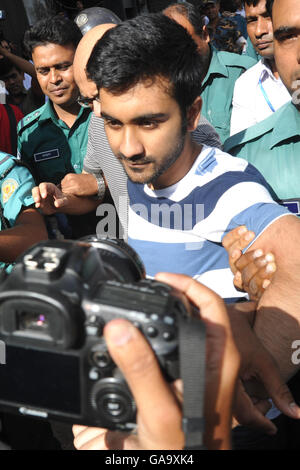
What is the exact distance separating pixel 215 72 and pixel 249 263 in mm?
2136

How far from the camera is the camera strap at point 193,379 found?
738mm

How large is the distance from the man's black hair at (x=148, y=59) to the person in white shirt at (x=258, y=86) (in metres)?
0.76

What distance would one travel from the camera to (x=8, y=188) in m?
1.95

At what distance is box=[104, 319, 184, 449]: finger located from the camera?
2.44 ft

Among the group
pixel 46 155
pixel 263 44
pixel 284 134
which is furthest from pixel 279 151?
pixel 46 155

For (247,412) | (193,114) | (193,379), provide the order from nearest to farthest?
(193,379)
(247,412)
(193,114)

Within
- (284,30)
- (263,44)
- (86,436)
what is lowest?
(86,436)

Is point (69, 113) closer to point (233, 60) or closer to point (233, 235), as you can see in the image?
point (233, 60)

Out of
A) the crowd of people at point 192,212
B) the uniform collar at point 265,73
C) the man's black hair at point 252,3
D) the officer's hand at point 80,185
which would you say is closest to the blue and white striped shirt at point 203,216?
the crowd of people at point 192,212

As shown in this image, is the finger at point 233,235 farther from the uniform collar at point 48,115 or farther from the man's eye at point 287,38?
the uniform collar at point 48,115

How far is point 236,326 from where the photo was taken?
1.09m

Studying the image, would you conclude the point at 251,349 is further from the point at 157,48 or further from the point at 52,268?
the point at 157,48

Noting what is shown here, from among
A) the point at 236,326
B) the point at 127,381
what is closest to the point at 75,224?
the point at 236,326

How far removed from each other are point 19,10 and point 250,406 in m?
7.76
